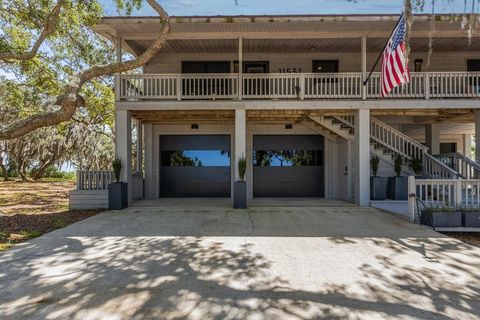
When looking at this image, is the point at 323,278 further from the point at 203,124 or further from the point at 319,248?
the point at 203,124

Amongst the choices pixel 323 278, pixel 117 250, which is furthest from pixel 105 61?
pixel 323 278

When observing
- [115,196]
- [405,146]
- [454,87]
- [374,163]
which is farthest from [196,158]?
[454,87]

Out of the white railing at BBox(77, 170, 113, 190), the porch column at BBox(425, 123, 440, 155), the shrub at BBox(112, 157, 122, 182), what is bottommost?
the white railing at BBox(77, 170, 113, 190)

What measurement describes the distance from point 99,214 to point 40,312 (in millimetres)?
6911

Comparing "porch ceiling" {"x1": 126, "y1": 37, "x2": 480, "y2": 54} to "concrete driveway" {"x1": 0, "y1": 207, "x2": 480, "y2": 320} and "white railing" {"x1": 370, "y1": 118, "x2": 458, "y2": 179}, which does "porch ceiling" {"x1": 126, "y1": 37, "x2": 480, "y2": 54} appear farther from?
"concrete driveway" {"x1": 0, "y1": 207, "x2": 480, "y2": 320}

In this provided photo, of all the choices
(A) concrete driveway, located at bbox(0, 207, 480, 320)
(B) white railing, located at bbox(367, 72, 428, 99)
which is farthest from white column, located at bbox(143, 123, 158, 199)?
(B) white railing, located at bbox(367, 72, 428, 99)

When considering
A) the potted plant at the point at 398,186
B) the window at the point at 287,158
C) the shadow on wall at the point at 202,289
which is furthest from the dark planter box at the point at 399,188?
the shadow on wall at the point at 202,289

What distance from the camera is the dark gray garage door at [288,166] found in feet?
49.2

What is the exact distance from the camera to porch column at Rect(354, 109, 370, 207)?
1129 centimetres

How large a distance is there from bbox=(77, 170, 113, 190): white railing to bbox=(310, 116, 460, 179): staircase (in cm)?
798

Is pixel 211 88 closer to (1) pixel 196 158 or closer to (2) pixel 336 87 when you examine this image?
(1) pixel 196 158

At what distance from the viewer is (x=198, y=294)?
4094mm

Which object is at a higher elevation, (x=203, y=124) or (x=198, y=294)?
(x=203, y=124)

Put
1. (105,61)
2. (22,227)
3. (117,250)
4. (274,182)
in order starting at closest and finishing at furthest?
1. (117,250)
2. (22,227)
3. (274,182)
4. (105,61)
